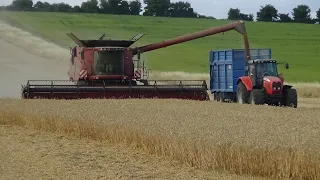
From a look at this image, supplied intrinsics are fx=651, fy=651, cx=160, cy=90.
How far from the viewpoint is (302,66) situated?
52.2m

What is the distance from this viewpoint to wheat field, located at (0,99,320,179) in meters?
8.28

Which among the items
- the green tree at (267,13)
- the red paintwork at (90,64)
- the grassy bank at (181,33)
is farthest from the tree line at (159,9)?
the red paintwork at (90,64)

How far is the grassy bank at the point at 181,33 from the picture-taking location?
51.7m

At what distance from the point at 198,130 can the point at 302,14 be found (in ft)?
328

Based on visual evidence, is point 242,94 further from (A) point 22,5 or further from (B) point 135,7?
(B) point 135,7

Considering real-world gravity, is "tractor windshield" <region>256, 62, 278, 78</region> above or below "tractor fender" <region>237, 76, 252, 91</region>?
above

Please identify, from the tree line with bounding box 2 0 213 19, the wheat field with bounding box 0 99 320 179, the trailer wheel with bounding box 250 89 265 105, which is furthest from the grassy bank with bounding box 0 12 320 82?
the wheat field with bounding box 0 99 320 179

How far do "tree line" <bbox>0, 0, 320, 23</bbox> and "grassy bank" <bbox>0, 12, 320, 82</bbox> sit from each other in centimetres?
1852

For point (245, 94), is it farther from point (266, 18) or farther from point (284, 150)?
point (266, 18)

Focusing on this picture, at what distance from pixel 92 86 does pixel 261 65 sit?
564cm

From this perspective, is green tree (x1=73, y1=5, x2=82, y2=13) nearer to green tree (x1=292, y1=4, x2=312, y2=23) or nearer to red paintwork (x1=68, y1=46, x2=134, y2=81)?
green tree (x1=292, y1=4, x2=312, y2=23)

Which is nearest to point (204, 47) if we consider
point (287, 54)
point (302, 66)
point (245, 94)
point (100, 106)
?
point (287, 54)

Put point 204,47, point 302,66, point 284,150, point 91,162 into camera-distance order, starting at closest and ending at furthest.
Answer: point 284,150 < point 91,162 < point 302,66 < point 204,47

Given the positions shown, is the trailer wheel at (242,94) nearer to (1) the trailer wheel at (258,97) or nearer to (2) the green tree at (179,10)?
(1) the trailer wheel at (258,97)
